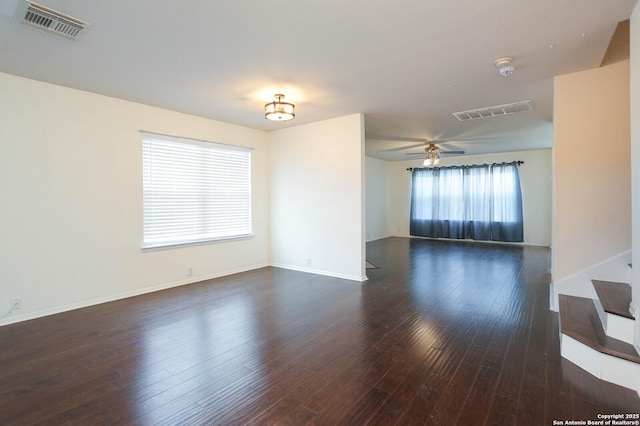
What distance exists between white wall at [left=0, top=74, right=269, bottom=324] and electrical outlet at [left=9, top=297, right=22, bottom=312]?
39 millimetres

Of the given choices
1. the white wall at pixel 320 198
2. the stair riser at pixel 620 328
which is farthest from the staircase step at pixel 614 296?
the white wall at pixel 320 198

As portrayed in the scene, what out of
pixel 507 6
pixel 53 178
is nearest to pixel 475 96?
pixel 507 6

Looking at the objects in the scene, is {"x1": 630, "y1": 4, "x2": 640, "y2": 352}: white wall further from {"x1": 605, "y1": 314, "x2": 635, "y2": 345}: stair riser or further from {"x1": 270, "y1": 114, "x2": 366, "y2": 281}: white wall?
{"x1": 270, "y1": 114, "x2": 366, "y2": 281}: white wall

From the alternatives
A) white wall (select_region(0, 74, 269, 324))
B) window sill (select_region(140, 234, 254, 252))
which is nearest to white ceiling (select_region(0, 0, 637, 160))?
white wall (select_region(0, 74, 269, 324))

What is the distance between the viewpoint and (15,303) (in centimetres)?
338

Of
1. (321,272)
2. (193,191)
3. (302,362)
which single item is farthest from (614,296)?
(193,191)

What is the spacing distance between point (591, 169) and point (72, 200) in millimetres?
6000

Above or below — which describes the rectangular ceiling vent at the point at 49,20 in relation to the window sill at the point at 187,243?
above

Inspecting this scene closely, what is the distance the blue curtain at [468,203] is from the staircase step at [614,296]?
6105 mm

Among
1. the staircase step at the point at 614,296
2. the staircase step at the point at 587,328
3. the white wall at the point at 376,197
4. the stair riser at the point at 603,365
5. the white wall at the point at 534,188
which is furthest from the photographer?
the white wall at the point at 376,197

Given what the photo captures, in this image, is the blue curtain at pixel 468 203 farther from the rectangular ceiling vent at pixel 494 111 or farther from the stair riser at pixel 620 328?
the stair riser at pixel 620 328

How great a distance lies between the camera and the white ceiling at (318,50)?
87.8 inches

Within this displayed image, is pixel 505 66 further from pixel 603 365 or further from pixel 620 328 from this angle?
pixel 603 365

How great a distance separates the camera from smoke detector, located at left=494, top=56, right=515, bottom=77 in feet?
9.90
